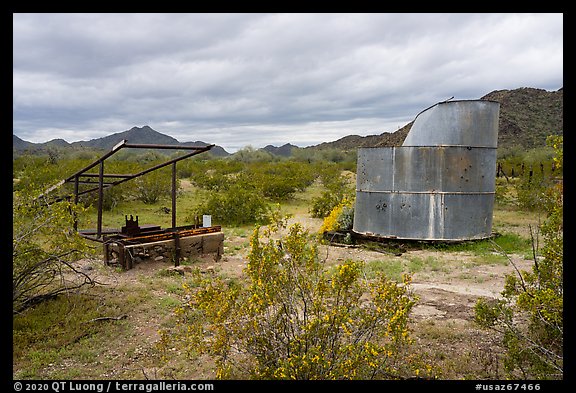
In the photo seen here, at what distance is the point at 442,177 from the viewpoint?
10.5 metres

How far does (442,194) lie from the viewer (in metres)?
→ 10.5

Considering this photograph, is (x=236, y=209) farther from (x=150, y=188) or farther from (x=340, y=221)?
(x=150, y=188)

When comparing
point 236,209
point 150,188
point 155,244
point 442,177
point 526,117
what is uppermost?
point 526,117

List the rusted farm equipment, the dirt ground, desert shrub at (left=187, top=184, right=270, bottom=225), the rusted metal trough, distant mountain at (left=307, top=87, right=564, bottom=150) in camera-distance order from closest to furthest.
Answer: the dirt ground
the rusted farm equipment
the rusted metal trough
desert shrub at (left=187, top=184, right=270, bottom=225)
distant mountain at (left=307, top=87, right=564, bottom=150)

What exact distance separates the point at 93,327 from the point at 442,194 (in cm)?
805

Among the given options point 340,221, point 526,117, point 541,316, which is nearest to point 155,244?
point 340,221

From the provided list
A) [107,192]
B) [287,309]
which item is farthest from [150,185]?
[287,309]

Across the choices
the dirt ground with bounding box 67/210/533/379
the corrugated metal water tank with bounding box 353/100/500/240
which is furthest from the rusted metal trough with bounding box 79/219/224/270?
the corrugated metal water tank with bounding box 353/100/500/240

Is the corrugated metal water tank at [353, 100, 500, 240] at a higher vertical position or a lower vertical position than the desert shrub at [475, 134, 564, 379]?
higher

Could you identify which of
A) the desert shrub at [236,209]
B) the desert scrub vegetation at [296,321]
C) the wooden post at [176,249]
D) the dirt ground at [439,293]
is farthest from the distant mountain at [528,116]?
the desert scrub vegetation at [296,321]

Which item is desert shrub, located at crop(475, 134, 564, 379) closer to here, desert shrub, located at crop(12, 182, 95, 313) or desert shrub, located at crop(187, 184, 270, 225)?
desert shrub, located at crop(12, 182, 95, 313)

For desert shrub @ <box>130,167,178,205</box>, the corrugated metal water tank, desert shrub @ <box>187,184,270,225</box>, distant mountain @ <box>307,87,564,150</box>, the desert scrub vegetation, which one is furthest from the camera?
distant mountain @ <box>307,87,564,150</box>

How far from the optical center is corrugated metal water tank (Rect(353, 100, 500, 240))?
1053 cm
